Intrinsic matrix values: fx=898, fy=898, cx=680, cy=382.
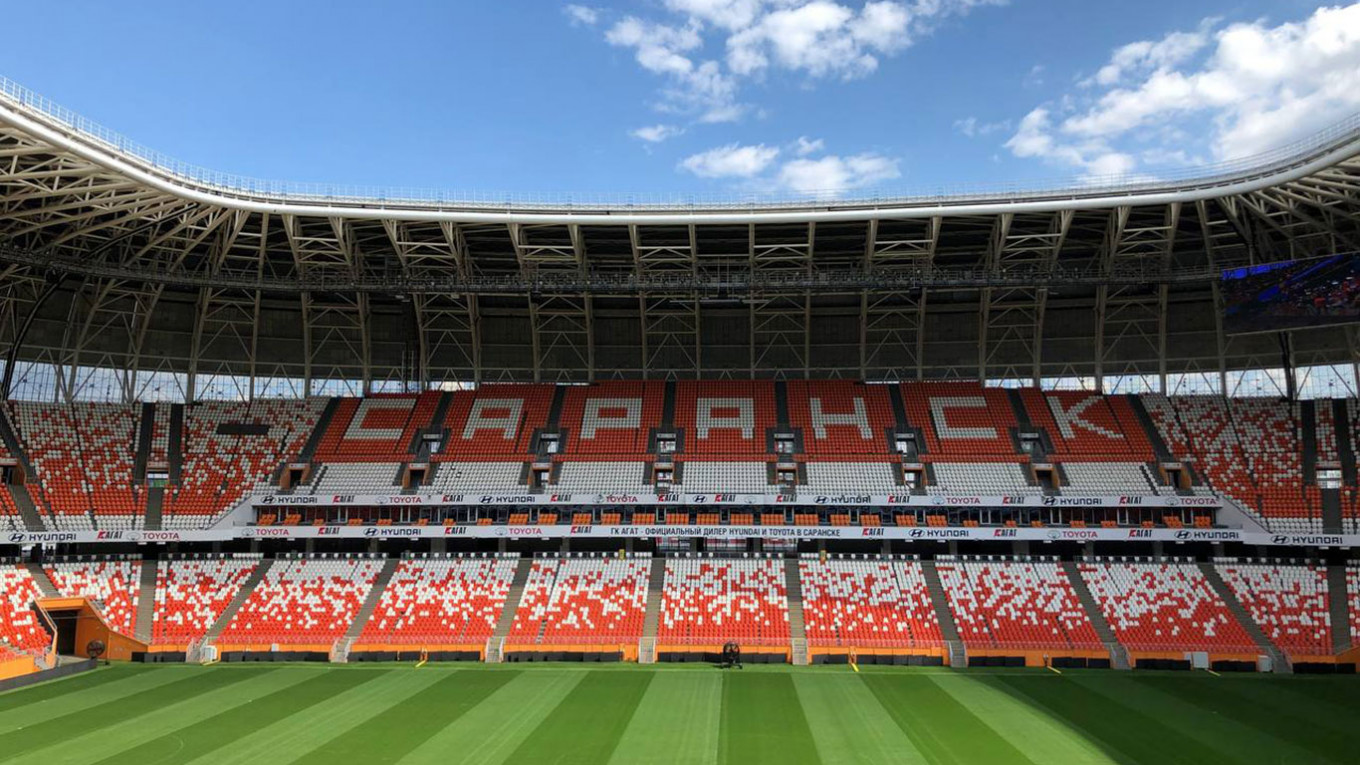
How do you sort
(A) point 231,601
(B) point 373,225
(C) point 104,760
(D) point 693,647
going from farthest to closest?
(B) point 373,225, (A) point 231,601, (D) point 693,647, (C) point 104,760

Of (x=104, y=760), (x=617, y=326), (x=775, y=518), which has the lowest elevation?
(x=104, y=760)

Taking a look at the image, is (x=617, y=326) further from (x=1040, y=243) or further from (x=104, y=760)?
(x=104, y=760)

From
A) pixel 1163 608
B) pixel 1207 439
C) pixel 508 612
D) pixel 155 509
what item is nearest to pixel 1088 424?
pixel 1207 439

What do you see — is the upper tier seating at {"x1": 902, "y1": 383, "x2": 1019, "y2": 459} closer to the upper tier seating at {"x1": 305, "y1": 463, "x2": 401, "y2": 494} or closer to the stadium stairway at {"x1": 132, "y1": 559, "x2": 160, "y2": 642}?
the upper tier seating at {"x1": 305, "y1": 463, "x2": 401, "y2": 494}

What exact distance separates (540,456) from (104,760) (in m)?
26.2

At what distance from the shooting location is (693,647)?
36.6m

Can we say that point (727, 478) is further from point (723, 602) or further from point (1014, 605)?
point (1014, 605)

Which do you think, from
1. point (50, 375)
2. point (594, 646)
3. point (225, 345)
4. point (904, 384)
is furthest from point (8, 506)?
point (904, 384)

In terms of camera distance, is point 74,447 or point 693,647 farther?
point 74,447

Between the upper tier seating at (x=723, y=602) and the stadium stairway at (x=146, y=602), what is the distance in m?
21.6

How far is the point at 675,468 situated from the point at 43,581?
1110 inches

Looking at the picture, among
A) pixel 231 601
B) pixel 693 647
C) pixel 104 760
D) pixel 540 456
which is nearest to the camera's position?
pixel 104 760

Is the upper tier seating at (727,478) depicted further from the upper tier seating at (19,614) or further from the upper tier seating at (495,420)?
the upper tier seating at (19,614)

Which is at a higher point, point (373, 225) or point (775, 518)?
point (373, 225)
